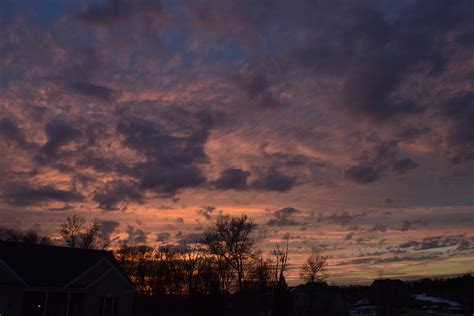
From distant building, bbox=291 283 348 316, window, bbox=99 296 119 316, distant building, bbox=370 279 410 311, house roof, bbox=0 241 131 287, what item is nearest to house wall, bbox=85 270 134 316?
window, bbox=99 296 119 316

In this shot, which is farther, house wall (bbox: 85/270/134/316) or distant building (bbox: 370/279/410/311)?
house wall (bbox: 85/270/134/316)

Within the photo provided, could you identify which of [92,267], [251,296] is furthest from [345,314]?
[92,267]

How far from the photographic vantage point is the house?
35.1 meters

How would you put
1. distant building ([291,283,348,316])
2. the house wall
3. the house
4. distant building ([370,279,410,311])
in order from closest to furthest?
distant building ([370,279,410,311]), the house, the house wall, distant building ([291,283,348,316])

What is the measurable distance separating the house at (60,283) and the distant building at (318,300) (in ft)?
129

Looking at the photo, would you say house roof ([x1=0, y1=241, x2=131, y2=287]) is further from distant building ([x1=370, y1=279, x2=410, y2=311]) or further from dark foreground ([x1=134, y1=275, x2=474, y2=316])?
distant building ([x1=370, y1=279, x2=410, y2=311])

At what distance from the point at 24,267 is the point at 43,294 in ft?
8.79

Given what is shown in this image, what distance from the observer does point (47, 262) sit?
131ft

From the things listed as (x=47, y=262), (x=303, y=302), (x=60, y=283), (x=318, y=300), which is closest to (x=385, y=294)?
(x=60, y=283)

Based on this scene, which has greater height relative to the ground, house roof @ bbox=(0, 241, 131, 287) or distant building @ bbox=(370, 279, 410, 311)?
house roof @ bbox=(0, 241, 131, 287)

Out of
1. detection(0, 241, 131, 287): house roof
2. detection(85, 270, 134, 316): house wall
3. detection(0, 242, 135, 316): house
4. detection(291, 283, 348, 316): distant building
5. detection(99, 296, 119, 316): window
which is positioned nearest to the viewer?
detection(0, 242, 135, 316): house

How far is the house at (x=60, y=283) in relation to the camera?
35.1m

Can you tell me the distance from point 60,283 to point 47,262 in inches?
125

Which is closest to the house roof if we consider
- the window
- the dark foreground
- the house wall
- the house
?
the house
